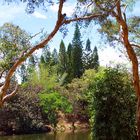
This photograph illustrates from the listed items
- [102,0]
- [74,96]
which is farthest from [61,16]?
[74,96]

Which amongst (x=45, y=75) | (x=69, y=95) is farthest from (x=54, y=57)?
(x=69, y=95)

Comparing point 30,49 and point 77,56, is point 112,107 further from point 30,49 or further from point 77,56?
point 77,56

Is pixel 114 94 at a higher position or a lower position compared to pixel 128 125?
higher

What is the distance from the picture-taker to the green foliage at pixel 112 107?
47.4 feet

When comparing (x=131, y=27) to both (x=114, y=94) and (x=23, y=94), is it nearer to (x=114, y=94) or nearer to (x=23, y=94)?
(x=114, y=94)

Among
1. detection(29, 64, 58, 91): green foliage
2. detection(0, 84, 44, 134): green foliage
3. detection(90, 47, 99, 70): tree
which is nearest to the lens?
detection(0, 84, 44, 134): green foliage

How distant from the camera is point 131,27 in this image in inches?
597

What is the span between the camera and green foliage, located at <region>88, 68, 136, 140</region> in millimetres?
14461

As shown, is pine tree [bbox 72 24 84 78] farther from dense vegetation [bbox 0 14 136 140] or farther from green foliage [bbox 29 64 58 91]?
green foliage [bbox 29 64 58 91]

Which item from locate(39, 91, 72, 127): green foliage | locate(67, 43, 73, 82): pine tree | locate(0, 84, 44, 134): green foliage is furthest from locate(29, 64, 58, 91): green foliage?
locate(0, 84, 44, 134): green foliage

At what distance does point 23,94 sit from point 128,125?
23.9 m

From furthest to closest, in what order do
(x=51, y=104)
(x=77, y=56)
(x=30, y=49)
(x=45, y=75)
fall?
(x=77, y=56) → (x=45, y=75) → (x=51, y=104) → (x=30, y=49)

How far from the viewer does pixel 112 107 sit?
14.7m

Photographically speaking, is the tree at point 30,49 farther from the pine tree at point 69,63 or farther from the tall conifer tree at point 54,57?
the tall conifer tree at point 54,57
